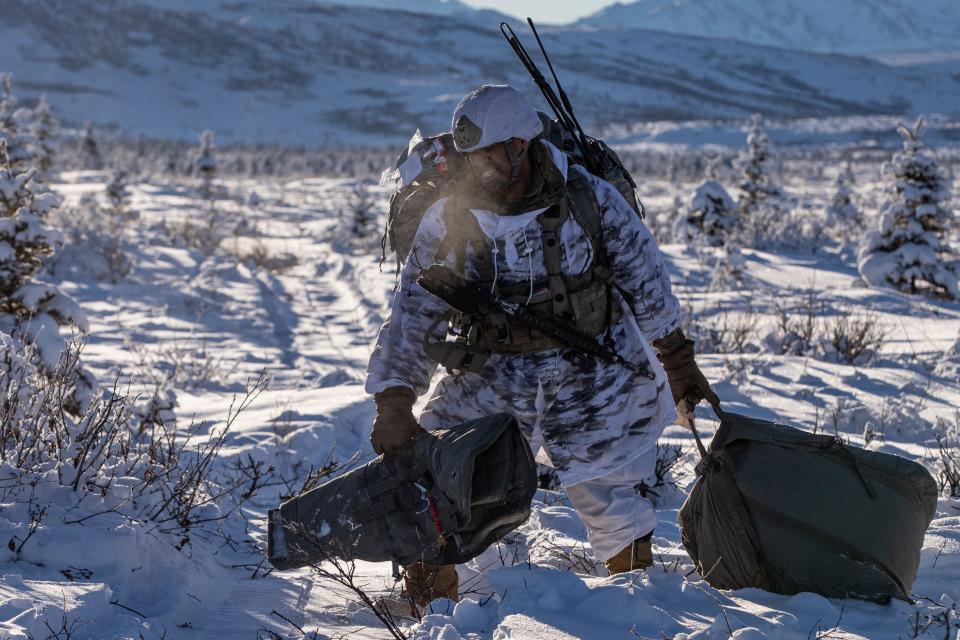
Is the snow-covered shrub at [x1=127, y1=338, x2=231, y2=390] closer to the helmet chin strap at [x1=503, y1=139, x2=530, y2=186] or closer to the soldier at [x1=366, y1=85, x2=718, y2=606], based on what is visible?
the soldier at [x1=366, y1=85, x2=718, y2=606]

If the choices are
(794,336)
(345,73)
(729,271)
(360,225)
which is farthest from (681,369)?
(345,73)

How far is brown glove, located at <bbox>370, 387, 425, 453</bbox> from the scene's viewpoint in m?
2.73

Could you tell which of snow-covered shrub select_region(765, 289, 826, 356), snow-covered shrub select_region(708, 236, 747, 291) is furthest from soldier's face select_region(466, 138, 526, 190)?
snow-covered shrub select_region(708, 236, 747, 291)

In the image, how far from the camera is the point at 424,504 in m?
2.66

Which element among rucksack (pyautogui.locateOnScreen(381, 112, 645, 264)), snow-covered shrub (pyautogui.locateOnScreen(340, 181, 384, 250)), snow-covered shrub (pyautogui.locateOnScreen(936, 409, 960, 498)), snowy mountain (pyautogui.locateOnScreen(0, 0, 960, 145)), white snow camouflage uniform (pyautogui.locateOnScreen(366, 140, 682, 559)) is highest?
snowy mountain (pyautogui.locateOnScreen(0, 0, 960, 145))

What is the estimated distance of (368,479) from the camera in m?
2.75

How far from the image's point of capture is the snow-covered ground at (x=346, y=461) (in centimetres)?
238

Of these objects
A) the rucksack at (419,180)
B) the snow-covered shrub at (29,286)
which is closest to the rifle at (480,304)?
the rucksack at (419,180)

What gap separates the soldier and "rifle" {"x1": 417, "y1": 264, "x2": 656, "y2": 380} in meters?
0.04

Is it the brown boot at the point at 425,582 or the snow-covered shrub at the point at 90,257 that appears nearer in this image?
the brown boot at the point at 425,582

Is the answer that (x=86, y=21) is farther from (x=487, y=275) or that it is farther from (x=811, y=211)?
(x=487, y=275)

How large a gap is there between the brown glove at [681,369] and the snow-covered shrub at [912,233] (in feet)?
31.0

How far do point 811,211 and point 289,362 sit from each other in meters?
19.0

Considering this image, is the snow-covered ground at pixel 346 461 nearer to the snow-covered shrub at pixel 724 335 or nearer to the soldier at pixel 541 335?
the snow-covered shrub at pixel 724 335
